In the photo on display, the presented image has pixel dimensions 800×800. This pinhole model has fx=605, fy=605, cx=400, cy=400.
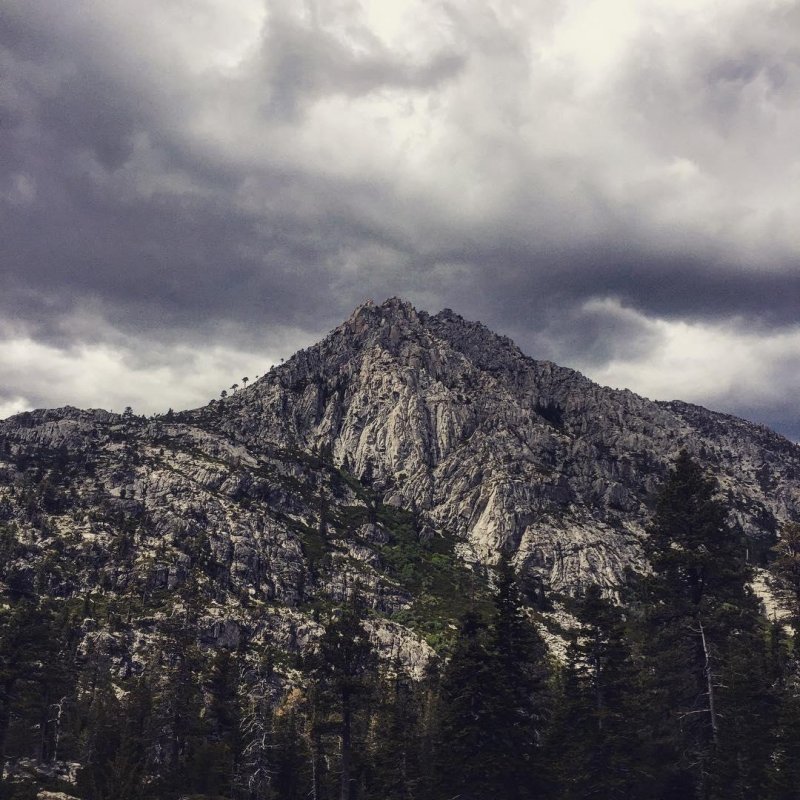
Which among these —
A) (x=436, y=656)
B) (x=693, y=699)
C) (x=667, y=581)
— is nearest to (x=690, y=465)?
(x=667, y=581)

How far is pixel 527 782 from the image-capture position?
139 feet

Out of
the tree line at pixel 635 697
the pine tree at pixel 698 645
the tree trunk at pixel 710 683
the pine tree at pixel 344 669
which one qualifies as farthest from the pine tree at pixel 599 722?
the pine tree at pixel 344 669

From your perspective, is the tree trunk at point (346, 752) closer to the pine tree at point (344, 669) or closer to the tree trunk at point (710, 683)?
the pine tree at point (344, 669)

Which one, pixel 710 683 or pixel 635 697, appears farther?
pixel 635 697

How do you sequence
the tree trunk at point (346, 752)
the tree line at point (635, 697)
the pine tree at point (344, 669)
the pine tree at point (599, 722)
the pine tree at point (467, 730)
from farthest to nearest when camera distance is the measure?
the tree trunk at point (346, 752)
the pine tree at point (344, 669)
the pine tree at point (599, 722)
the pine tree at point (467, 730)
the tree line at point (635, 697)

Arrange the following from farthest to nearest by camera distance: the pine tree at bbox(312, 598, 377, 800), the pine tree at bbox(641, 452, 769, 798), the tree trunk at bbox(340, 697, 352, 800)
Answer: the tree trunk at bbox(340, 697, 352, 800)
the pine tree at bbox(312, 598, 377, 800)
the pine tree at bbox(641, 452, 769, 798)

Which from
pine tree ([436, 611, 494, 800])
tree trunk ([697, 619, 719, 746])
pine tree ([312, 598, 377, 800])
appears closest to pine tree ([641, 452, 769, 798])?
tree trunk ([697, 619, 719, 746])

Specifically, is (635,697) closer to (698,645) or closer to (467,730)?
(698,645)

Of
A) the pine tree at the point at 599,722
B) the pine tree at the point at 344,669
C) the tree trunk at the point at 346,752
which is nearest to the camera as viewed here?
the pine tree at the point at 599,722

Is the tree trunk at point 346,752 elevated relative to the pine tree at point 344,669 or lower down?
lower down

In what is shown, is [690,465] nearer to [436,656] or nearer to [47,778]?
[47,778]

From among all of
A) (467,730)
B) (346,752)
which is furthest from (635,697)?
(346,752)

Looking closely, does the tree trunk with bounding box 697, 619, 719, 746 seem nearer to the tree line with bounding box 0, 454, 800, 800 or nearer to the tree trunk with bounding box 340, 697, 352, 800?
the tree line with bounding box 0, 454, 800, 800

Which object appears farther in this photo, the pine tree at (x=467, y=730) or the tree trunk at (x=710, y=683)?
the pine tree at (x=467, y=730)
